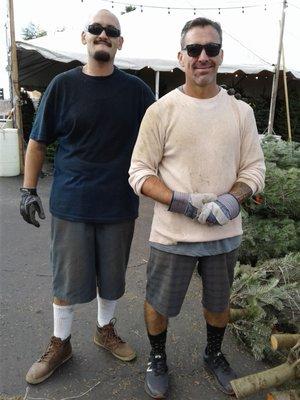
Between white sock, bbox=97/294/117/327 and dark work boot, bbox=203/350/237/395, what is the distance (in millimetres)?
714

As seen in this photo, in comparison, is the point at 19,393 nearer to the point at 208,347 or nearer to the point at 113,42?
the point at 208,347

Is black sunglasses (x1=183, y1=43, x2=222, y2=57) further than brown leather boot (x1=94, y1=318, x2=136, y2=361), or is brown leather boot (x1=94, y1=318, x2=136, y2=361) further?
brown leather boot (x1=94, y1=318, x2=136, y2=361)

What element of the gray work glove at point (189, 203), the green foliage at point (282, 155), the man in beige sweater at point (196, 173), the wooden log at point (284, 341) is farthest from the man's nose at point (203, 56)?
the green foliage at point (282, 155)

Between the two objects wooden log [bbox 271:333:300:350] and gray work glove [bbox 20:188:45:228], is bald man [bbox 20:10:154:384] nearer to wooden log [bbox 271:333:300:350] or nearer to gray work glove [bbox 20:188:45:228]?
gray work glove [bbox 20:188:45:228]

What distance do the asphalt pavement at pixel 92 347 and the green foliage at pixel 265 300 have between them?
17 cm

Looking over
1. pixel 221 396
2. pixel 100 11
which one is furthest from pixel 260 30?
pixel 221 396

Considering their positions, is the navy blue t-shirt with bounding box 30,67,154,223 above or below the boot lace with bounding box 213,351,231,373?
above

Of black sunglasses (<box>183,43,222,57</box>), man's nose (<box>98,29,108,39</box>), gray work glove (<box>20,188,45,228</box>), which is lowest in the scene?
gray work glove (<box>20,188,45,228</box>)

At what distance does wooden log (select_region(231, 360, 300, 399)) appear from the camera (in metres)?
2.20

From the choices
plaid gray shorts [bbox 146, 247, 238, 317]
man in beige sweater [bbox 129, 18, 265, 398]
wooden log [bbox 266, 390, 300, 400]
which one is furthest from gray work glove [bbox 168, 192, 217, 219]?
wooden log [bbox 266, 390, 300, 400]

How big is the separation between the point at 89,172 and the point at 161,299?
863 millimetres

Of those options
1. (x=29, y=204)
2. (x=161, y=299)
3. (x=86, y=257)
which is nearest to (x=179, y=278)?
(x=161, y=299)

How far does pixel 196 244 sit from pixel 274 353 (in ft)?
3.80

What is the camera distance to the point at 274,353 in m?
2.79
